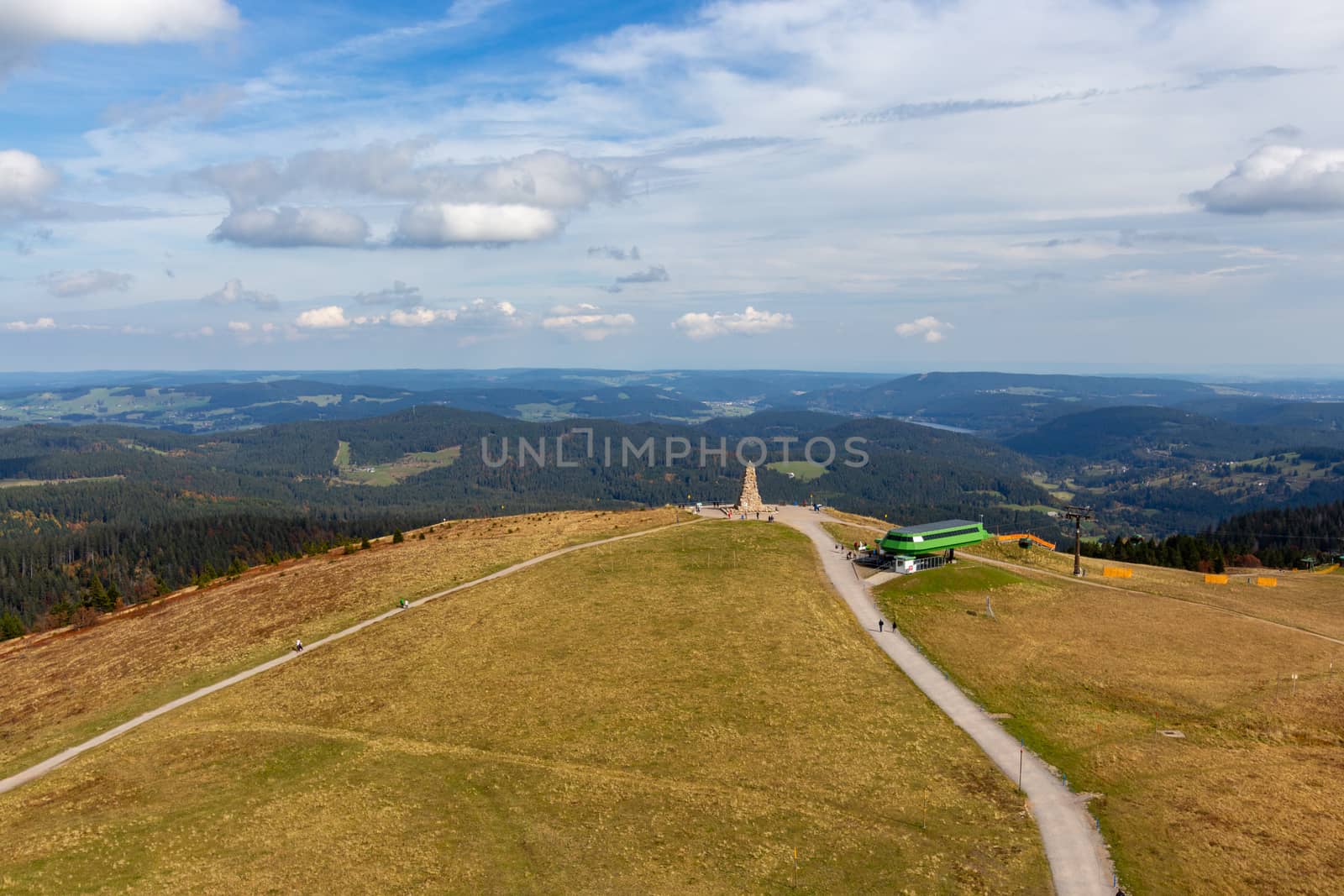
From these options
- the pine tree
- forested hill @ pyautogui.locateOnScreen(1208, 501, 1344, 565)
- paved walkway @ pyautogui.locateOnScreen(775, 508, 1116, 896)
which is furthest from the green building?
the pine tree

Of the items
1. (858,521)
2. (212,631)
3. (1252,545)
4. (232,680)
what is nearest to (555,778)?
(232,680)

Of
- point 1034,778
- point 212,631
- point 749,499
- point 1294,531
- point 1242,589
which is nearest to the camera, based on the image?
point 1034,778

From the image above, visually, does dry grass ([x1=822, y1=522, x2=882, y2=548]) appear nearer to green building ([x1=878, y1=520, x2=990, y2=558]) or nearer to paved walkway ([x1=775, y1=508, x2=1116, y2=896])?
green building ([x1=878, y1=520, x2=990, y2=558])

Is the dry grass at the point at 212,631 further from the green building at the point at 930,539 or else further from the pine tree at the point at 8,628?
the green building at the point at 930,539

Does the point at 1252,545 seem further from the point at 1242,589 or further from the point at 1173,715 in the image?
the point at 1173,715

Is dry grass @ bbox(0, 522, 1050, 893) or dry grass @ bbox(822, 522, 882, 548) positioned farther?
dry grass @ bbox(822, 522, 882, 548)

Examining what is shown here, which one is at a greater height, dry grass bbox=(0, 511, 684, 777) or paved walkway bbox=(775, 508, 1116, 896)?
paved walkway bbox=(775, 508, 1116, 896)

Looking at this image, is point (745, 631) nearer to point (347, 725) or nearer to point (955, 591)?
point (955, 591)
